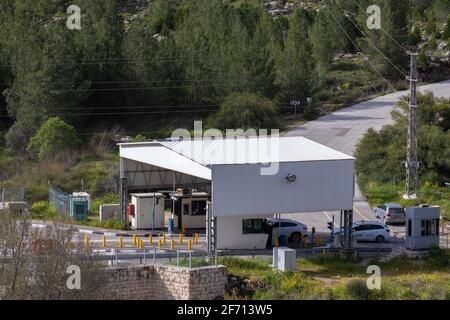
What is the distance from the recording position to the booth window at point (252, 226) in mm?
29125

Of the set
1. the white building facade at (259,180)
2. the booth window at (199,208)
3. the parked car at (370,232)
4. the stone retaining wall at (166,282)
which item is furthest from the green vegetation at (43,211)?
the parked car at (370,232)

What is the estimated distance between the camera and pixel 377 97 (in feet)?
209

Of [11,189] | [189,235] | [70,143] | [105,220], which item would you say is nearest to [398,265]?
[189,235]

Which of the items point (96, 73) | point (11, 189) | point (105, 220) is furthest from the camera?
point (96, 73)

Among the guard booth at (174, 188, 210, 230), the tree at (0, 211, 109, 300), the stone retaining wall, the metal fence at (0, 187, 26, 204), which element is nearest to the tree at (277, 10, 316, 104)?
the metal fence at (0, 187, 26, 204)

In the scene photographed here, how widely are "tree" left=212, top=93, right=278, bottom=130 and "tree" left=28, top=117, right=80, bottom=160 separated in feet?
28.4

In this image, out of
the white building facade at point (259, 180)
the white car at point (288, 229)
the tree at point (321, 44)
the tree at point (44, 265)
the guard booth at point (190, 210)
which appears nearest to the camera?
the tree at point (44, 265)

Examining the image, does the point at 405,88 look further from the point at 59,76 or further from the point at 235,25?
the point at 59,76

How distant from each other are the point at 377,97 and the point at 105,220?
33872 mm

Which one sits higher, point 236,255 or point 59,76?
point 59,76

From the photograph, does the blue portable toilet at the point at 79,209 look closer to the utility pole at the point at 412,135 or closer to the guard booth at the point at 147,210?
the guard booth at the point at 147,210

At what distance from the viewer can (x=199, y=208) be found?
107 feet

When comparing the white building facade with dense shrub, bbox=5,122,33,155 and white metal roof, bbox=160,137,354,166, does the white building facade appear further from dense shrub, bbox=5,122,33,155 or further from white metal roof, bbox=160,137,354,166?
dense shrub, bbox=5,122,33,155

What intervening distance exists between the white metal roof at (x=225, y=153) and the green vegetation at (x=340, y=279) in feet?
9.95
